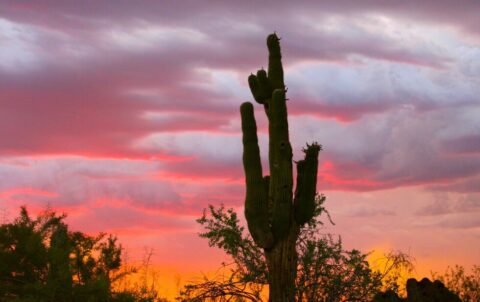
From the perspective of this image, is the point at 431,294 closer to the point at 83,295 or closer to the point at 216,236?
the point at 83,295

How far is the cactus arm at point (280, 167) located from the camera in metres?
17.6

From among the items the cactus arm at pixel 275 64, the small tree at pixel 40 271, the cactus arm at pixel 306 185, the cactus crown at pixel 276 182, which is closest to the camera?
the small tree at pixel 40 271

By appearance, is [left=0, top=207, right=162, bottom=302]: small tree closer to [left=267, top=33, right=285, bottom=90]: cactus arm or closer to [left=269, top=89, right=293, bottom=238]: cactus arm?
[left=269, top=89, right=293, bottom=238]: cactus arm

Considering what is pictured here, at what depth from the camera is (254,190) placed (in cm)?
1738

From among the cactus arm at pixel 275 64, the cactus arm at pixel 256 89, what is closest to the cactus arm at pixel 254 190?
the cactus arm at pixel 256 89

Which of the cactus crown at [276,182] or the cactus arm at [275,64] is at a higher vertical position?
the cactus arm at [275,64]

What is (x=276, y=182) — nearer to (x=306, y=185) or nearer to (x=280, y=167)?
(x=280, y=167)

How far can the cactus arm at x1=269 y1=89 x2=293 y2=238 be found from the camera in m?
17.6

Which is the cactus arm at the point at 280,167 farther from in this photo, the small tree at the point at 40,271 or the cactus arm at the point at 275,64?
the small tree at the point at 40,271

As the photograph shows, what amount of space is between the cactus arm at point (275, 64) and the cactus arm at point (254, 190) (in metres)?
1.40

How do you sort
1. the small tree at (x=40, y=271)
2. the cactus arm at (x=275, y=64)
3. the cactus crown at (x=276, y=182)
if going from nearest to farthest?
the small tree at (x=40, y=271) → the cactus crown at (x=276, y=182) → the cactus arm at (x=275, y=64)

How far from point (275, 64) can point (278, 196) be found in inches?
141

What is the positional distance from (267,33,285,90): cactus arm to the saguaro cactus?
20.6 inches

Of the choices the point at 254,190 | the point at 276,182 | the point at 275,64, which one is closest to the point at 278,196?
the point at 276,182
